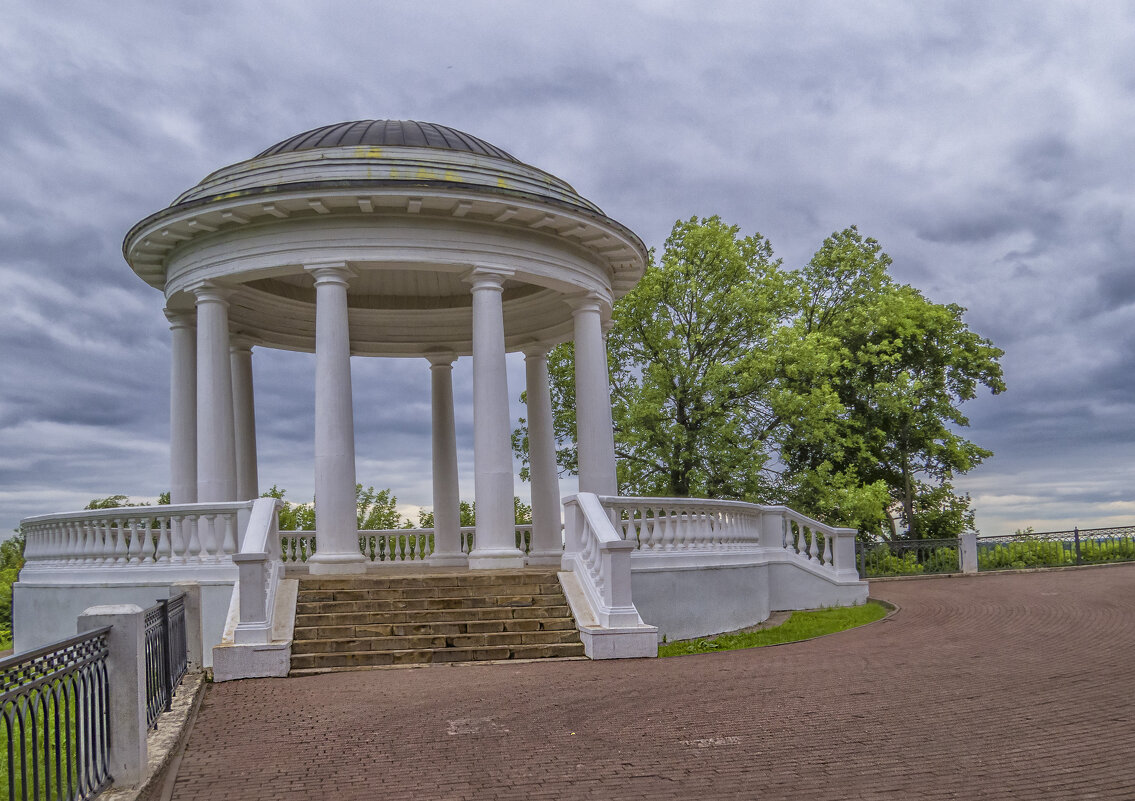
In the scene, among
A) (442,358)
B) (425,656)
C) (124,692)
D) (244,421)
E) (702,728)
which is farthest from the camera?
(442,358)

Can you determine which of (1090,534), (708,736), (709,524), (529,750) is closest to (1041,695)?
(708,736)

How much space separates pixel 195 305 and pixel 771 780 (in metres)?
17.7

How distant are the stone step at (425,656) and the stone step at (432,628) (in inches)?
22.7

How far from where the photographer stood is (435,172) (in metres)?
19.7

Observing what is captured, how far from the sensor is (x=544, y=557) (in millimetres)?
25203

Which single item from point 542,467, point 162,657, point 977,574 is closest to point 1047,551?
point 977,574

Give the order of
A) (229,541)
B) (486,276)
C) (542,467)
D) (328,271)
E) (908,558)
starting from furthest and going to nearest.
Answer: (908,558)
(542,467)
(486,276)
(328,271)
(229,541)

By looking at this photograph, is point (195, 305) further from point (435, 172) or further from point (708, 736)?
point (708, 736)

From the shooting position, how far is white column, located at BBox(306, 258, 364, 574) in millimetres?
17797

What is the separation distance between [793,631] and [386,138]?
44.1ft

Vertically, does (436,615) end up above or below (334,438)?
below

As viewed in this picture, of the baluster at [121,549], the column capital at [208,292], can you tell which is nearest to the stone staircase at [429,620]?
the baluster at [121,549]

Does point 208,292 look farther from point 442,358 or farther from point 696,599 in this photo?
point 696,599

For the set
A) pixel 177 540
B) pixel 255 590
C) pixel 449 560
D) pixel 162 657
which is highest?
pixel 177 540
